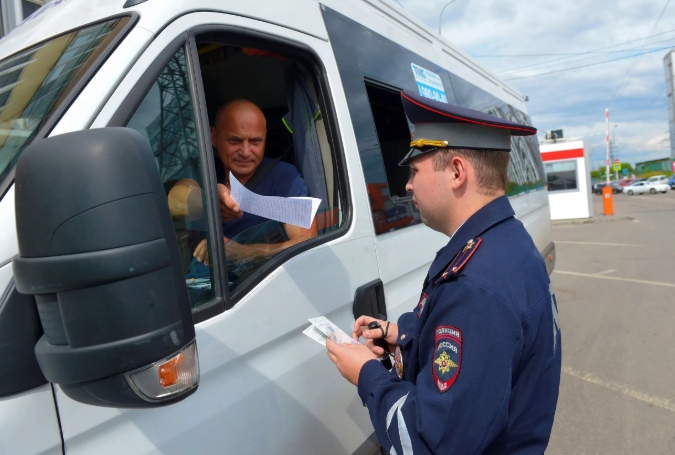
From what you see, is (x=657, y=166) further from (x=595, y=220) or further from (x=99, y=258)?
(x=99, y=258)

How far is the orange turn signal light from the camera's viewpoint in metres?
0.99

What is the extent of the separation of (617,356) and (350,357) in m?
4.33

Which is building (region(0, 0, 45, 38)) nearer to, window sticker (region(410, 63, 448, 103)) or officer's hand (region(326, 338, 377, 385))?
window sticker (region(410, 63, 448, 103))

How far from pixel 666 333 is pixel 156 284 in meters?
5.89

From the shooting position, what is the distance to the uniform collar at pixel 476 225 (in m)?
1.34

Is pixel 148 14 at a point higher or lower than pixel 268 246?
higher

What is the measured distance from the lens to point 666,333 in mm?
5383

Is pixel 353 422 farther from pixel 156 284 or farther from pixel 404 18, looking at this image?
pixel 404 18

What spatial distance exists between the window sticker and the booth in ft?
52.1

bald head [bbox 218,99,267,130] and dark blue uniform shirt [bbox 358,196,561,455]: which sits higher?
bald head [bbox 218,99,267,130]

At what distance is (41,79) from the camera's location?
1.40 m

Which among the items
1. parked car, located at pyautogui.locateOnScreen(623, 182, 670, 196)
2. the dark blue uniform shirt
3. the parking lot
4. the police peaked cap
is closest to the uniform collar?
the dark blue uniform shirt

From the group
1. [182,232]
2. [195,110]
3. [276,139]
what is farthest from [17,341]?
[276,139]

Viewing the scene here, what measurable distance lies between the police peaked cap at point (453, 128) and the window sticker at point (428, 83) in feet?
5.35
